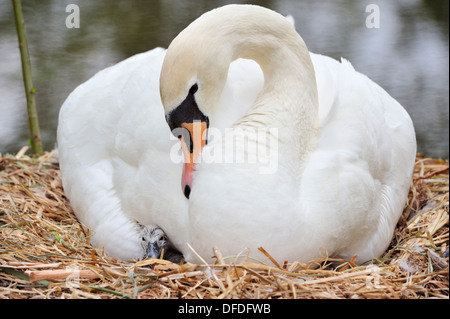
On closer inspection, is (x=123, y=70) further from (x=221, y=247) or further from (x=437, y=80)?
(x=437, y=80)

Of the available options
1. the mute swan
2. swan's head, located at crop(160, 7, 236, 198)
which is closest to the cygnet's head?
the mute swan

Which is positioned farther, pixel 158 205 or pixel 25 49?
pixel 25 49

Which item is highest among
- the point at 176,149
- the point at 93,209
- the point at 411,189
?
the point at 176,149

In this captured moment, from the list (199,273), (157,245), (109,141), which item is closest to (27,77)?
(109,141)

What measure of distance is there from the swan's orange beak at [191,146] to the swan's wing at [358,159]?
14.4 inches

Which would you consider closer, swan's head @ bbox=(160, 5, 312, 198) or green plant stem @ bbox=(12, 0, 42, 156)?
swan's head @ bbox=(160, 5, 312, 198)

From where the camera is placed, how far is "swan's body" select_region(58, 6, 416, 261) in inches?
79.6

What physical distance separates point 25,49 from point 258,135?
153 centimetres

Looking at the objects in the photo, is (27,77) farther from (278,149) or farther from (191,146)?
(278,149)

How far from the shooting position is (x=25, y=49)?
3156mm

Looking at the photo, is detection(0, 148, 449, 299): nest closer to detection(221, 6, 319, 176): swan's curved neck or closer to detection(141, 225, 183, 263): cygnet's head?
detection(141, 225, 183, 263): cygnet's head

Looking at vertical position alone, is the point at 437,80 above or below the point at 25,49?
below

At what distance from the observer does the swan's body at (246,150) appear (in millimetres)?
Answer: 2021
